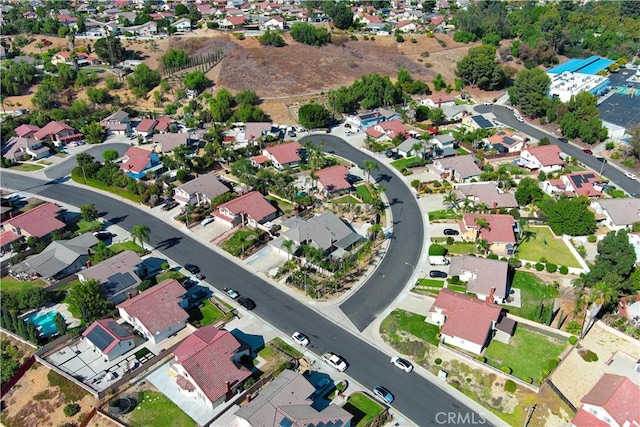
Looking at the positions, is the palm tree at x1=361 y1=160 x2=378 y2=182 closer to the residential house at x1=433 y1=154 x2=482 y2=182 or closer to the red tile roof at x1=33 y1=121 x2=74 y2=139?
the residential house at x1=433 y1=154 x2=482 y2=182

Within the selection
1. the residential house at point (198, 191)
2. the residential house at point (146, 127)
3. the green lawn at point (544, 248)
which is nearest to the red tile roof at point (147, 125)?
the residential house at point (146, 127)

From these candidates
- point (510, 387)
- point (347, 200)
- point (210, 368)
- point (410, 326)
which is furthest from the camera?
point (347, 200)

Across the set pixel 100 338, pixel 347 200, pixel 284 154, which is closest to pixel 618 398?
pixel 347 200

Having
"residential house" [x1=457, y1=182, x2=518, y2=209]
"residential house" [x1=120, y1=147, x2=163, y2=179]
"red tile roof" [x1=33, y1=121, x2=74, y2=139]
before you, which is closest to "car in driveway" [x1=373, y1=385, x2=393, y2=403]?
"residential house" [x1=457, y1=182, x2=518, y2=209]

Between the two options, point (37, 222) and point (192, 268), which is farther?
point (37, 222)

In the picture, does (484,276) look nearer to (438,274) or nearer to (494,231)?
(438,274)

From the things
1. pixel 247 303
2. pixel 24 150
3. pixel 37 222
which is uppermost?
pixel 247 303

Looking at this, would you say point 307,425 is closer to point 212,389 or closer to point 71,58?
point 212,389

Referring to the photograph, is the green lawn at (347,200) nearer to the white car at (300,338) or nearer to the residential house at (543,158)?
the white car at (300,338)
